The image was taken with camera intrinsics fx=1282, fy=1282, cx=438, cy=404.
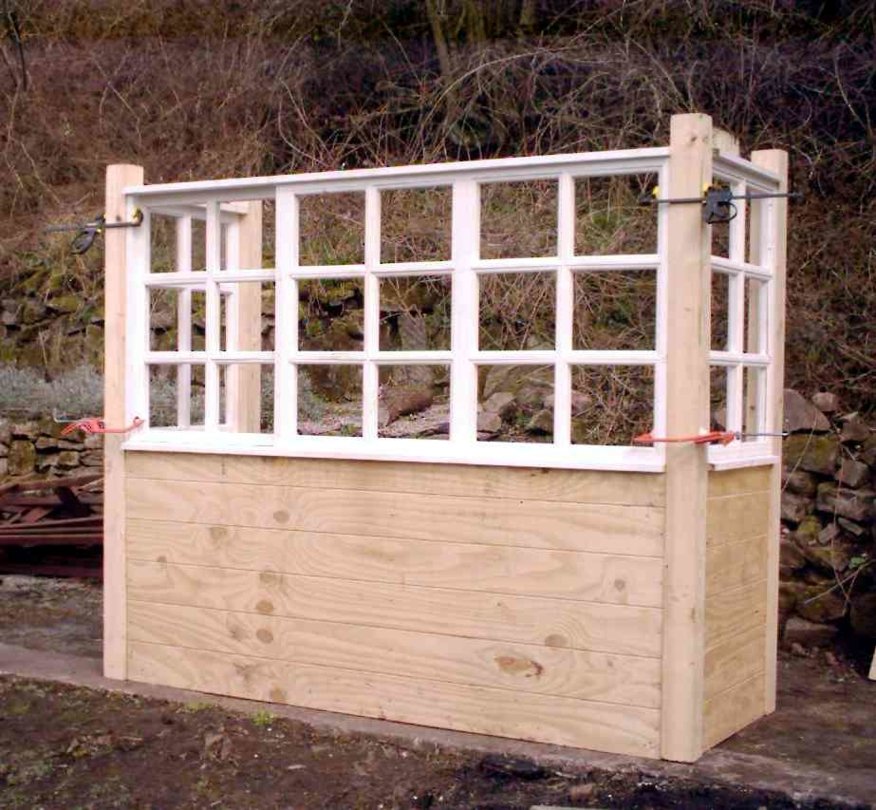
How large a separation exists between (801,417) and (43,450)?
5588mm

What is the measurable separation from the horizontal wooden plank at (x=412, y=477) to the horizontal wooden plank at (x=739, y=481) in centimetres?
28

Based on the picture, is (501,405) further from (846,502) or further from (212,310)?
(212,310)

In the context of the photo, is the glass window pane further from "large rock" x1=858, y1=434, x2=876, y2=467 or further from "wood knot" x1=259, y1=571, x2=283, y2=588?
"wood knot" x1=259, y1=571, x2=283, y2=588

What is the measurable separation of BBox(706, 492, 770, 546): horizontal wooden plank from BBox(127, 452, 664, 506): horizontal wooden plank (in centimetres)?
28

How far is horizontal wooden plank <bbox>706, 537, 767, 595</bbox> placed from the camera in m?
4.72

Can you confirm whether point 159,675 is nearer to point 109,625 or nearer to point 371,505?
point 109,625

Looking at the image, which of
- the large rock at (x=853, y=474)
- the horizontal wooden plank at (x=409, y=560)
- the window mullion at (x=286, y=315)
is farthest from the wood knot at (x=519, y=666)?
the large rock at (x=853, y=474)

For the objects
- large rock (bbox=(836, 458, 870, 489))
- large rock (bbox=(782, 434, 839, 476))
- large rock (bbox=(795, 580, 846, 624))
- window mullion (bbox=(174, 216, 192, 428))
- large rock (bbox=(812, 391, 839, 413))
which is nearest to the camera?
window mullion (bbox=(174, 216, 192, 428))

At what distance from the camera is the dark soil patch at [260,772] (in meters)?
4.31

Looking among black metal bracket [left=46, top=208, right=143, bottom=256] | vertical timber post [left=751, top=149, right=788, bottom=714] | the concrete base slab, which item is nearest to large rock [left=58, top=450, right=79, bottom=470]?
black metal bracket [left=46, top=208, right=143, bottom=256]

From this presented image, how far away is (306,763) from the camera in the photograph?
472 centimetres

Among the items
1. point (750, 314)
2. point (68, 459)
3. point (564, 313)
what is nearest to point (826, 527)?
point (750, 314)

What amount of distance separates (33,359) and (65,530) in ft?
9.79

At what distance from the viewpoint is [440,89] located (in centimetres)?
1103
